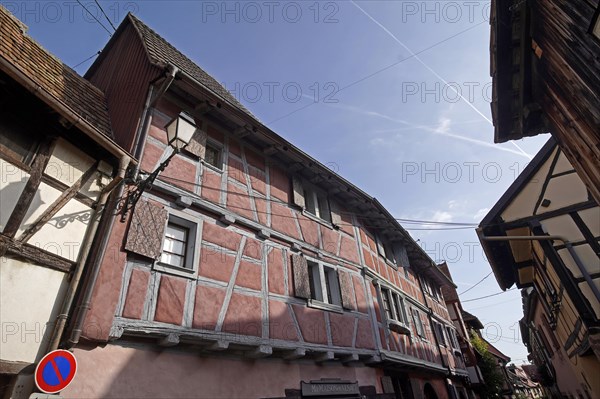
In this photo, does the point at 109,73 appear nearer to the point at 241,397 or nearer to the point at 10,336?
the point at 10,336

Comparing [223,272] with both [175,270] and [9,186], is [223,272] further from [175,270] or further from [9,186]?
[9,186]

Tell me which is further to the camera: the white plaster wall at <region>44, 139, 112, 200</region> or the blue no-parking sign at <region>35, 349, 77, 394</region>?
the white plaster wall at <region>44, 139, 112, 200</region>

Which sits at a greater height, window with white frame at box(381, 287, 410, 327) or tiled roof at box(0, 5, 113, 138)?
tiled roof at box(0, 5, 113, 138)

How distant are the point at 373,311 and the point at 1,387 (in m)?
8.15

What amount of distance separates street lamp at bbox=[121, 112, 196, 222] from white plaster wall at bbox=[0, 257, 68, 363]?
1369 millimetres

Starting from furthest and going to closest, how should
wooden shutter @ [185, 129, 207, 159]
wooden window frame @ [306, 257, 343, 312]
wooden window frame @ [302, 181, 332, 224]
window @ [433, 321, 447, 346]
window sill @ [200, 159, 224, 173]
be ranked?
window @ [433, 321, 447, 346] → wooden window frame @ [302, 181, 332, 224] → wooden window frame @ [306, 257, 343, 312] → window sill @ [200, 159, 224, 173] → wooden shutter @ [185, 129, 207, 159]

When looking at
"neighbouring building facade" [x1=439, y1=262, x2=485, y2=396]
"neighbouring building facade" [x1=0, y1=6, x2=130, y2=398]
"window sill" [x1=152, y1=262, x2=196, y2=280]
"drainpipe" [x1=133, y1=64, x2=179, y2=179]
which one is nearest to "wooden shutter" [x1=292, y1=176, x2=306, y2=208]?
"window sill" [x1=152, y1=262, x2=196, y2=280]

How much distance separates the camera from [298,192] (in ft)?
31.1

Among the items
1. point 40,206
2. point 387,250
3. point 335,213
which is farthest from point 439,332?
point 40,206

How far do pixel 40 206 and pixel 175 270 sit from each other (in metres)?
2.07

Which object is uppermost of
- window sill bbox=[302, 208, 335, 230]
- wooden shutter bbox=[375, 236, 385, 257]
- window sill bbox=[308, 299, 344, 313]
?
wooden shutter bbox=[375, 236, 385, 257]

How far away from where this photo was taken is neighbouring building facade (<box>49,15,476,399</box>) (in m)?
4.93

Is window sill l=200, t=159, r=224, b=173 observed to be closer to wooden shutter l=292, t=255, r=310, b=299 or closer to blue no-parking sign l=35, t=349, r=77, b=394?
wooden shutter l=292, t=255, r=310, b=299

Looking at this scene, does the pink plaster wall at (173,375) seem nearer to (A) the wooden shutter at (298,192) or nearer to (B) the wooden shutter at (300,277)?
(B) the wooden shutter at (300,277)
